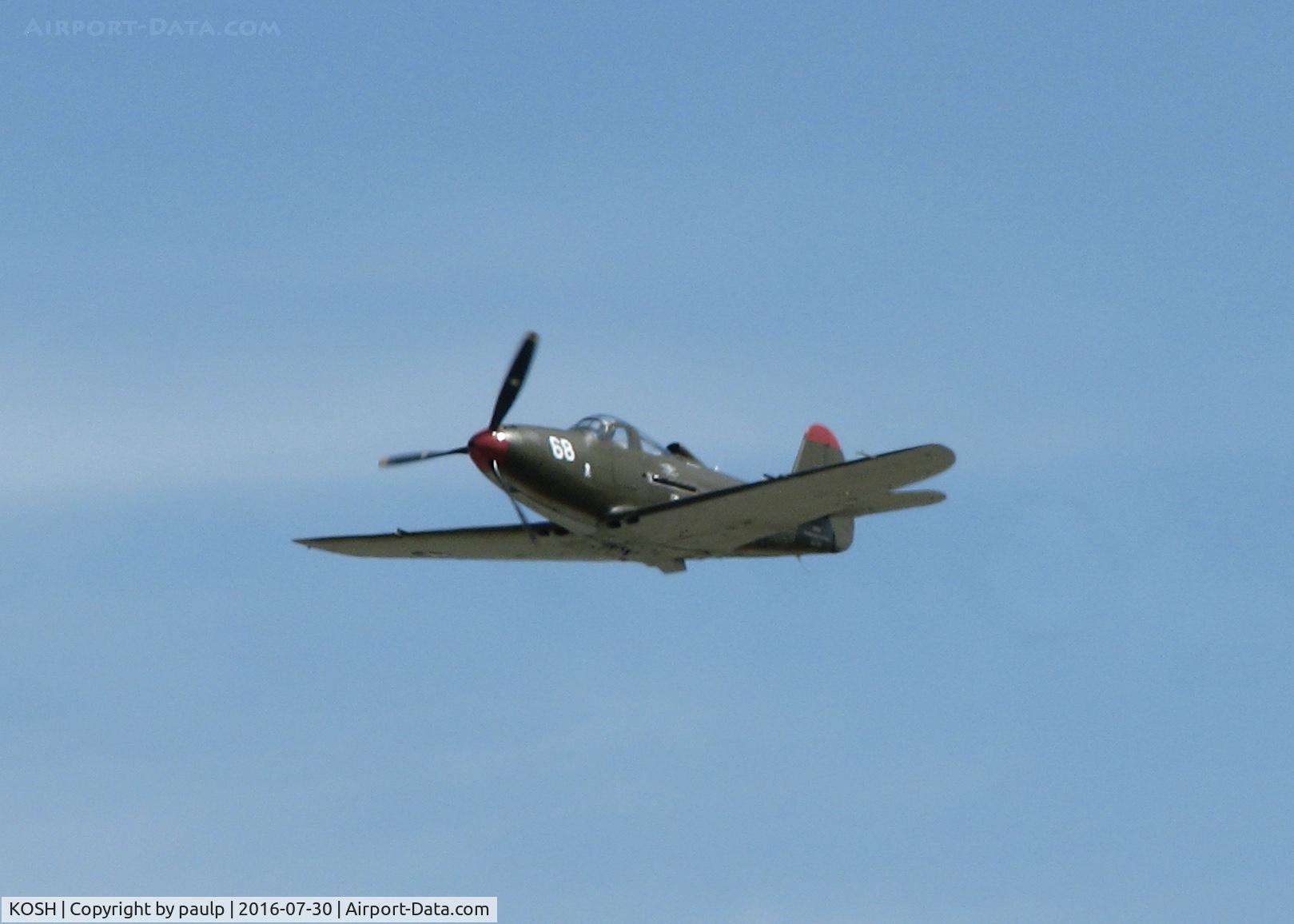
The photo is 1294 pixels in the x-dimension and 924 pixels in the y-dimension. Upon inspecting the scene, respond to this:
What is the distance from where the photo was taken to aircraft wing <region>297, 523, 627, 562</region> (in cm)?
3550

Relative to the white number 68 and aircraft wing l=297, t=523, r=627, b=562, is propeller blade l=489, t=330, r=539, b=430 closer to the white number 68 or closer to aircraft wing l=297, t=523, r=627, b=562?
the white number 68

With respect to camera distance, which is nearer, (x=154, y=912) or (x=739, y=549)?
(x=154, y=912)

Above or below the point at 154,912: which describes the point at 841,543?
above

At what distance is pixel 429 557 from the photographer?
38.2 metres

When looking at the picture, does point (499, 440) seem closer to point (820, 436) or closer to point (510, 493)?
point (510, 493)

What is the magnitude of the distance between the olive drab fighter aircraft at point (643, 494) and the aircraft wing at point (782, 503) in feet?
0.08

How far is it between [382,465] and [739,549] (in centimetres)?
647

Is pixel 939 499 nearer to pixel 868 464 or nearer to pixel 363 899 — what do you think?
pixel 868 464

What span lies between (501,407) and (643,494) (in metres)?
2.89

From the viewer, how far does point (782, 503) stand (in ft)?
108

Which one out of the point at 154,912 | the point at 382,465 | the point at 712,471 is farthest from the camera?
the point at 712,471

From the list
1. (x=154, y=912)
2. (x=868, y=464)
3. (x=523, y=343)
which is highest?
(x=523, y=343)

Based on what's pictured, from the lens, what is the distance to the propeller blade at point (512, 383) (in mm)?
32688

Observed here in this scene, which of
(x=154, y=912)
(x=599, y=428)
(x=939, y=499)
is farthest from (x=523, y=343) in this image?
(x=154, y=912)
